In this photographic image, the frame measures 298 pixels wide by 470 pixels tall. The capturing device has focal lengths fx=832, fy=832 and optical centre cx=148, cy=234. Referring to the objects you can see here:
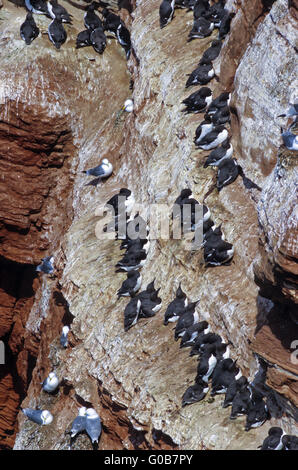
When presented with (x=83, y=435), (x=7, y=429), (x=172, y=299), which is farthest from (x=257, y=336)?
(x=7, y=429)

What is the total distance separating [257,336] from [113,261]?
5991mm

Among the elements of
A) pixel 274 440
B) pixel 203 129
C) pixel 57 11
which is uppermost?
pixel 57 11

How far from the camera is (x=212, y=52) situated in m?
17.6

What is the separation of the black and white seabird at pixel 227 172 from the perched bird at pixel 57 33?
9256 millimetres

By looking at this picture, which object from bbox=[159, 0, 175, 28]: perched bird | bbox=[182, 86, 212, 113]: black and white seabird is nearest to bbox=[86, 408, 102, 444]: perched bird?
bbox=[182, 86, 212, 113]: black and white seabird

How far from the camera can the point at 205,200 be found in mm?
15695

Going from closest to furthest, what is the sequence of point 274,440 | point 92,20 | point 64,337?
point 274,440 → point 64,337 → point 92,20

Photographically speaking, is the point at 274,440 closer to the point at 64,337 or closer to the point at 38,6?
the point at 64,337

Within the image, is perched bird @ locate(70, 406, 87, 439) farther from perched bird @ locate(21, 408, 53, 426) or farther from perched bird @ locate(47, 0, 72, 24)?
perched bird @ locate(47, 0, 72, 24)

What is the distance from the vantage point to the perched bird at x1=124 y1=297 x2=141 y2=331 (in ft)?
50.5

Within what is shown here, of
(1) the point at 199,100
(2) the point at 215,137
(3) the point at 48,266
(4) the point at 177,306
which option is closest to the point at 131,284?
(4) the point at 177,306

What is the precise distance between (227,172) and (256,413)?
4.89m

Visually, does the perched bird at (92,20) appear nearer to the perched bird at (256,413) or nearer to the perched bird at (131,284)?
the perched bird at (131,284)
